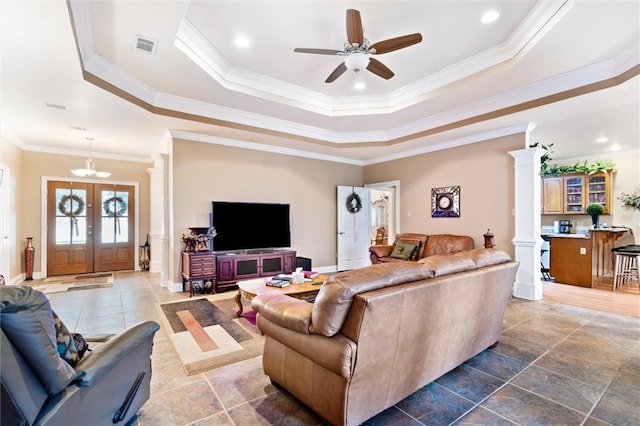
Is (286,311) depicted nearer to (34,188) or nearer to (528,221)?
(528,221)

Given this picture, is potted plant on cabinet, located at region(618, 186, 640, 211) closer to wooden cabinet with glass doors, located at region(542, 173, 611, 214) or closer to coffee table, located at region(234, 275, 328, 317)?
wooden cabinet with glass doors, located at region(542, 173, 611, 214)

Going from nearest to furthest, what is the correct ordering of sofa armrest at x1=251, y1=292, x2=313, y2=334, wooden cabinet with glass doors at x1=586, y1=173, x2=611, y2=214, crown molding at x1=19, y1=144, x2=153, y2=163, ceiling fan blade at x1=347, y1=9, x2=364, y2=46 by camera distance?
sofa armrest at x1=251, y1=292, x2=313, y2=334 < ceiling fan blade at x1=347, y1=9, x2=364, y2=46 < crown molding at x1=19, y1=144, x2=153, y2=163 < wooden cabinet with glass doors at x1=586, y1=173, x2=611, y2=214

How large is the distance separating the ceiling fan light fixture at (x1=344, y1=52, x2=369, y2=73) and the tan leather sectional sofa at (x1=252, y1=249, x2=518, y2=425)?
204 centimetres

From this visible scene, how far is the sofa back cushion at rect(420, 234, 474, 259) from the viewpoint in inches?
211

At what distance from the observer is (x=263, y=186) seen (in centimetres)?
620

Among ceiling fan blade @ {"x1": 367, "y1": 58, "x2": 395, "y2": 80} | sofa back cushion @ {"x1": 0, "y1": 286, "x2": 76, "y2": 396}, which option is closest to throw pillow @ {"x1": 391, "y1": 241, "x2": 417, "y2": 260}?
ceiling fan blade @ {"x1": 367, "y1": 58, "x2": 395, "y2": 80}

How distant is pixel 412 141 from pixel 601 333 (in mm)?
3980

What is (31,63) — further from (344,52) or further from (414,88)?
(414,88)

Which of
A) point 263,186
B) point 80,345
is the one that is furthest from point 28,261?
point 80,345

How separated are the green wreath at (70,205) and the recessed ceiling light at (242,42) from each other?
5.81m

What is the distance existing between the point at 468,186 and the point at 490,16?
3234 millimetres

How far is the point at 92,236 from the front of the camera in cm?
696

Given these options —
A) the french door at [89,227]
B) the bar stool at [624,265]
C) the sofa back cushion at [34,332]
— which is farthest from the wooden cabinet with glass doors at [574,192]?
the french door at [89,227]

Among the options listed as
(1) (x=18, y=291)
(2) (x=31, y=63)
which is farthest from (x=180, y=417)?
(2) (x=31, y=63)
